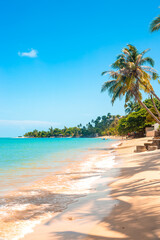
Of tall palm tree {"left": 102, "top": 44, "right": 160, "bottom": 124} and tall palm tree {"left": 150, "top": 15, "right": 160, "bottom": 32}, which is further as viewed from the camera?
tall palm tree {"left": 102, "top": 44, "right": 160, "bottom": 124}

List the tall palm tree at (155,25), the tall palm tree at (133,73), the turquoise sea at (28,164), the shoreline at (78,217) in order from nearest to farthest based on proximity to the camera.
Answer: the shoreline at (78,217) → the turquoise sea at (28,164) → the tall palm tree at (155,25) → the tall palm tree at (133,73)

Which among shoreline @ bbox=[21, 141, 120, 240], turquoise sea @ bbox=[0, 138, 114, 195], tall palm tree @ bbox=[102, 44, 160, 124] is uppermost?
tall palm tree @ bbox=[102, 44, 160, 124]

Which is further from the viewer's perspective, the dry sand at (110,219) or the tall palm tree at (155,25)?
the tall palm tree at (155,25)

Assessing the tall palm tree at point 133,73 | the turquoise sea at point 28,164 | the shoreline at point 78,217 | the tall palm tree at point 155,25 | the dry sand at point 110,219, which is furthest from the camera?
the tall palm tree at point 133,73

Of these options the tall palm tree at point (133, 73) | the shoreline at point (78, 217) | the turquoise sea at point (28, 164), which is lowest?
the turquoise sea at point (28, 164)

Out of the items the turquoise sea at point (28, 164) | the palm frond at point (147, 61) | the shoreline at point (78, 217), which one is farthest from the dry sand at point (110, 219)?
the palm frond at point (147, 61)

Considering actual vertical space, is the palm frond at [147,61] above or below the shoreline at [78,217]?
above

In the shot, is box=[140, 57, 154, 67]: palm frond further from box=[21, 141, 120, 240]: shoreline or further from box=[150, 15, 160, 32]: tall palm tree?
box=[21, 141, 120, 240]: shoreline

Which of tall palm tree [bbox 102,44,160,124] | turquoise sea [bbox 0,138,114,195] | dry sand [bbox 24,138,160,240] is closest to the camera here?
dry sand [bbox 24,138,160,240]

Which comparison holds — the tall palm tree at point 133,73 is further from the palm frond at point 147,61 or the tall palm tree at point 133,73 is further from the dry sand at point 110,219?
the dry sand at point 110,219

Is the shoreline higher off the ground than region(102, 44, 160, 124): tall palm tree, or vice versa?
region(102, 44, 160, 124): tall palm tree

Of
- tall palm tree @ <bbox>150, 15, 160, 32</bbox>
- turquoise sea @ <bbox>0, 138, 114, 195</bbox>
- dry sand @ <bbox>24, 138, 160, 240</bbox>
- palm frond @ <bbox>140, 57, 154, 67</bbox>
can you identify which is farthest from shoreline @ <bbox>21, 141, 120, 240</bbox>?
palm frond @ <bbox>140, 57, 154, 67</bbox>

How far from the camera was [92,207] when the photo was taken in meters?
5.17

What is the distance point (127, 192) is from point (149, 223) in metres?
2.53
